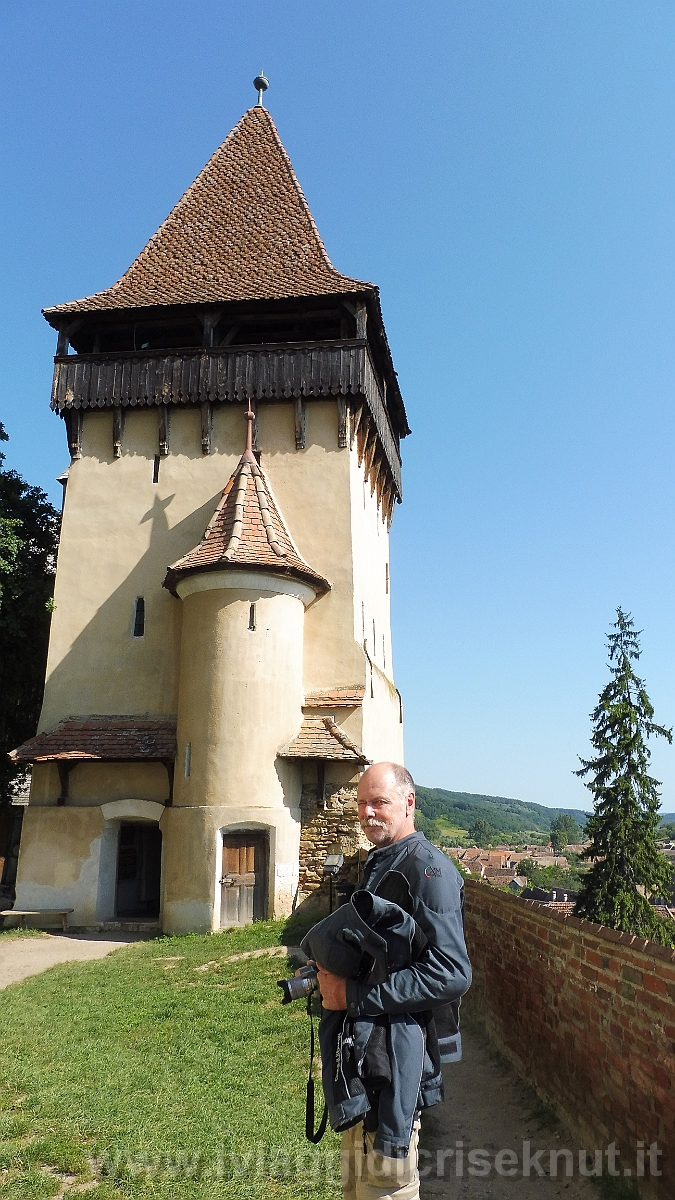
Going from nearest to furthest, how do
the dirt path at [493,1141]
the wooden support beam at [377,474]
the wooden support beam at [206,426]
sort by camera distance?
the dirt path at [493,1141]
the wooden support beam at [206,426]
the wooden support beam at [377,474]

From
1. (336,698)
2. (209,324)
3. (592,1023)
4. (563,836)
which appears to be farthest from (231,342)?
(563,836)

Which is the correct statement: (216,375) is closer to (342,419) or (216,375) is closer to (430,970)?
(342,419)

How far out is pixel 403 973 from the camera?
297 centimetres

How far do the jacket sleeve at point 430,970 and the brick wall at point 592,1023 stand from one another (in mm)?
1727

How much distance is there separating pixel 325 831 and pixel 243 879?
71.4 inches

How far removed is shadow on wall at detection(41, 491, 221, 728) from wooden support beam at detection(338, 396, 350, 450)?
313 centimetres

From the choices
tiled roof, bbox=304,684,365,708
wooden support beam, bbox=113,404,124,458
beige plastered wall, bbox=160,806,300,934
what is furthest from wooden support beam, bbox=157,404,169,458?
beige plastered wall, bbox=160,806,300,934

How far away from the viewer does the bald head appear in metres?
3.35

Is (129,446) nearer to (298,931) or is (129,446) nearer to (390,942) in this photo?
(298,931)

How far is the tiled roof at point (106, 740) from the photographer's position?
15.5m

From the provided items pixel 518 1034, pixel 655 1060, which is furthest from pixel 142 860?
pixel 655 1060

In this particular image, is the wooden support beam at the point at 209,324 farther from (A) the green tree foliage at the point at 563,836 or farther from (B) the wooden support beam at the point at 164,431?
(A) the green tree foliage at the point at 563,836

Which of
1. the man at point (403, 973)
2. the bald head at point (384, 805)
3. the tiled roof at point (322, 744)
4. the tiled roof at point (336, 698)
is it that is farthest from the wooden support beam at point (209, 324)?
the man at point (403, 973)

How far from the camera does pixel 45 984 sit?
10.4 meters
